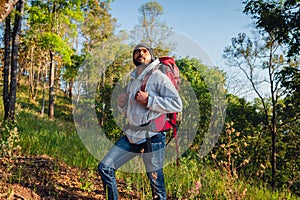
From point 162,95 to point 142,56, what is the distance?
18.7 inches

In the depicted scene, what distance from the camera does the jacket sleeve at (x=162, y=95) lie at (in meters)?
2.62

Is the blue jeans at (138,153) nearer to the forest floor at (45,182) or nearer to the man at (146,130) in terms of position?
the man at (146,130)

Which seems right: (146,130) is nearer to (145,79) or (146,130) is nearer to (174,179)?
(145,79)

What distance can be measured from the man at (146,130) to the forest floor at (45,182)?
1007 millimetres

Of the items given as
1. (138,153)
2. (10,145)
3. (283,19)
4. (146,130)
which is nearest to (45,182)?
(10,145)

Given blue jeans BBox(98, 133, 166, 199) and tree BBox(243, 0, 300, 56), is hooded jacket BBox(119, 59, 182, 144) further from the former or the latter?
tree BBox(243, 0, 300, 56)

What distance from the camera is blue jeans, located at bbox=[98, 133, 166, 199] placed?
2771 millimetres

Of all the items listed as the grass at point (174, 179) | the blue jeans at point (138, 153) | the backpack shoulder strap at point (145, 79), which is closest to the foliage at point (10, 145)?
the grass at point (174, 179)

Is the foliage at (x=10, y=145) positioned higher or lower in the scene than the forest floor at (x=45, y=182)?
higher

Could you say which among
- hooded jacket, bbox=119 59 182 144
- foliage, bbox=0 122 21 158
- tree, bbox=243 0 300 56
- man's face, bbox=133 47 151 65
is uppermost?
tree, bbox=243 0 300 56

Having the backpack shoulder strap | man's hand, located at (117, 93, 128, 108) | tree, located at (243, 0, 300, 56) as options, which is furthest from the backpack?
tree, located at (243, 0, 300, 56)

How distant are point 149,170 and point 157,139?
1.05ft

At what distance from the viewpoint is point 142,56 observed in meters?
2.92

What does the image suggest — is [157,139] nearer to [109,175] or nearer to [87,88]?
[109,175]
